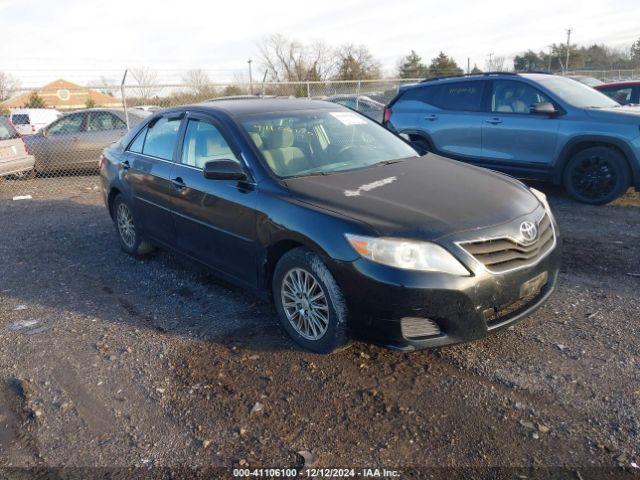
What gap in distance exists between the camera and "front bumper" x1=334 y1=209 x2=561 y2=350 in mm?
2955

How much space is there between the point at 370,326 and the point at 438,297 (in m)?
0.44

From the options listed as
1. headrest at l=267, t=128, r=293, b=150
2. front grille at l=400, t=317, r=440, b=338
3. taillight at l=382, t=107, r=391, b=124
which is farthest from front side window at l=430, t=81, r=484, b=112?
front grille at l=400, t=317, r=440, b=338

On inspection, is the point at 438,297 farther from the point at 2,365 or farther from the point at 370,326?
the point at 2,365

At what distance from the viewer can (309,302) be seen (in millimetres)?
3436

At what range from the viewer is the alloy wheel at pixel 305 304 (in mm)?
3363

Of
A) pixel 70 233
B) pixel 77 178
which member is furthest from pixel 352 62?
pixel 70 233

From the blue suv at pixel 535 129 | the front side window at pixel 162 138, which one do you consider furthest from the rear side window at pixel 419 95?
the front side window at pixel 162 138

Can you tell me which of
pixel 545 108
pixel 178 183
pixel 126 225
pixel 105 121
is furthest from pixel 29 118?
pixel 545 108

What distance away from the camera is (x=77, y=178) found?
1158cm

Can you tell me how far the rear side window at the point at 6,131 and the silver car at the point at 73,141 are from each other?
815 millimetres

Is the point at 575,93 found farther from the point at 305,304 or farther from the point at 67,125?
the point at 67,125

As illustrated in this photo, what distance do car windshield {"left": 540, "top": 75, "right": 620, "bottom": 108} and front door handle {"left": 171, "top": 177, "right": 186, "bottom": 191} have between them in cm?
547

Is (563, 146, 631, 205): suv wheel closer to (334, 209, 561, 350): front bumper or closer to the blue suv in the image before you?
the blue suv

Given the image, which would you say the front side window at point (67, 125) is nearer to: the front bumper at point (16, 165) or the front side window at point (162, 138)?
the front bumper at point (16, 165)
